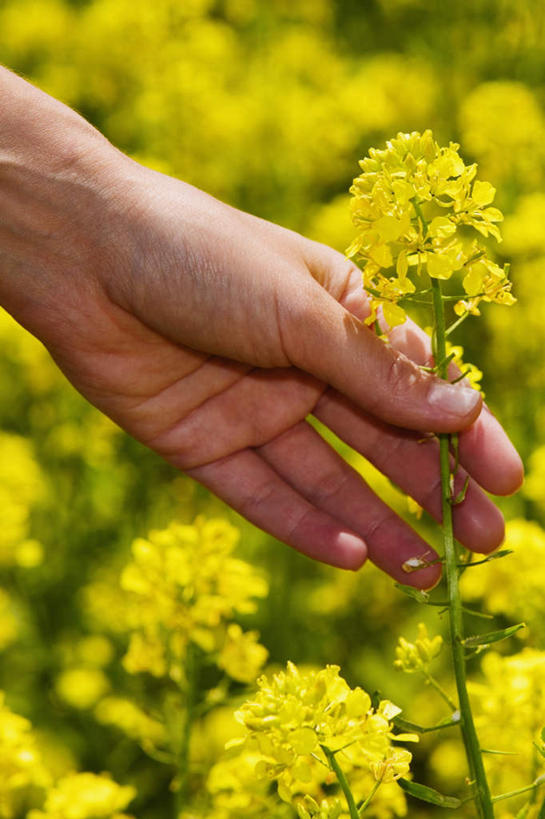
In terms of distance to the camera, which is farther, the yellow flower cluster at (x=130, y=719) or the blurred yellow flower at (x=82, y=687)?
the blurred yellow flower at (x=82, y=687)

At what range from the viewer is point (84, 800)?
1.62 m

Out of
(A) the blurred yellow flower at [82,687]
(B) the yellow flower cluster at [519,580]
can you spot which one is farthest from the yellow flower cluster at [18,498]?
(B) the yellow flower cluster at [519,580]

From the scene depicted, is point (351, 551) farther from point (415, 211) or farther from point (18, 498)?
point (18, 498)

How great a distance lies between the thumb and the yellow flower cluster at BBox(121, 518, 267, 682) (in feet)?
1.12

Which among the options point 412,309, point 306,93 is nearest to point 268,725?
point 412,309

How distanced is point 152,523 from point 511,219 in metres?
1.30

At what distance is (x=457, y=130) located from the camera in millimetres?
3824

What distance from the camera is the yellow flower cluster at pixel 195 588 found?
1733 mm

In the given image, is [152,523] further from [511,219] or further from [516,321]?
[511,219]

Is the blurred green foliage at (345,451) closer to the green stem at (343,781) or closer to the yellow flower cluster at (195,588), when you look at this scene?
the yellow flower cluster at (195,588)

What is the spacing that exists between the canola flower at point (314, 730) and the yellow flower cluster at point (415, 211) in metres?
0.46

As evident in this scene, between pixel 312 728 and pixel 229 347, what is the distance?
717 millimetres

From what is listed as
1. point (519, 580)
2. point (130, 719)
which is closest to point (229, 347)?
point (519, 580)

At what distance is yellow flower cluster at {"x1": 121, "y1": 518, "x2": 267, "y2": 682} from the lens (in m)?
1.73
